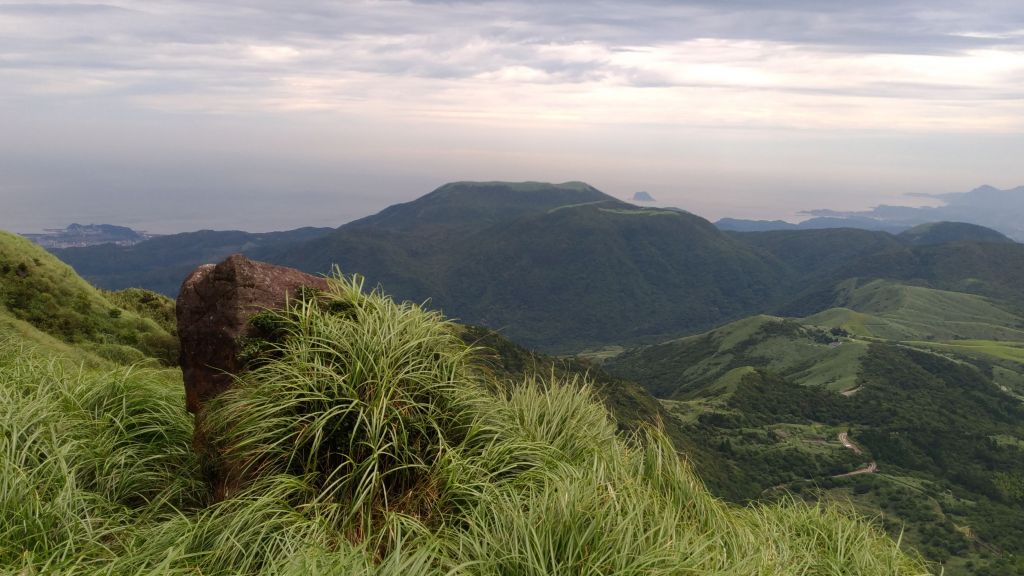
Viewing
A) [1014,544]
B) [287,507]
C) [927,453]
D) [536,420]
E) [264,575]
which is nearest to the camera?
[264,575]

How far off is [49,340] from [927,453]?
120m

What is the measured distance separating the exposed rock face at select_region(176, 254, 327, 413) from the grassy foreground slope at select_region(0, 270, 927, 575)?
1.35 feet

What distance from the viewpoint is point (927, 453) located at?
103000 millimetres

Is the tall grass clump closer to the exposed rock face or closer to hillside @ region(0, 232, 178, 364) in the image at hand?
the exposed rock face

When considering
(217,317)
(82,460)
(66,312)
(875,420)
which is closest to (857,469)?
(875,420)

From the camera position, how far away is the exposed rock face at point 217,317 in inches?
295

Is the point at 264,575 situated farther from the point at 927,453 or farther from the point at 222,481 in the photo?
the point at 927,453

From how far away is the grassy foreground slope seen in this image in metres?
5.14

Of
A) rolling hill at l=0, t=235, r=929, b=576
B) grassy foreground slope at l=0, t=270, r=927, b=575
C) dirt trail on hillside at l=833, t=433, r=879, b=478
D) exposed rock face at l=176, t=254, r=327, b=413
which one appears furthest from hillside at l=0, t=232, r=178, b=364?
dirt trail on hillside at l=833, t=433, r=879, b=478

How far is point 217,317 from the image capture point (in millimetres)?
7598

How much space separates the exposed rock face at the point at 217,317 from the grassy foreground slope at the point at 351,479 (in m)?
0.41

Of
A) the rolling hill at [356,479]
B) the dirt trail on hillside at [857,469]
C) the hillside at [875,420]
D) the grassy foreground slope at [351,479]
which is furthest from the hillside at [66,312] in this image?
the dirt trail on hillside at [857,469]

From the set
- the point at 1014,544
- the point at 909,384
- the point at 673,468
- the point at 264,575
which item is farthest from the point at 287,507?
the point at 909,384

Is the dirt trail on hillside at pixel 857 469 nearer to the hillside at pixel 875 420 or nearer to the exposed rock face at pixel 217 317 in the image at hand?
the hillside at pixel 875 420
